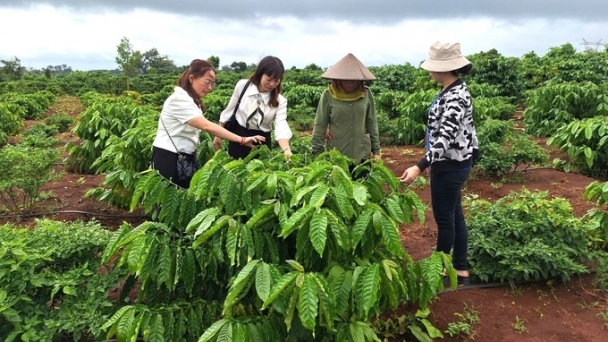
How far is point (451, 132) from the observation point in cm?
296

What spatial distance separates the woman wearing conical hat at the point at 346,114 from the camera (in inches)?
145

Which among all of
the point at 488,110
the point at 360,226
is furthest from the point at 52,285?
the point at 488,110

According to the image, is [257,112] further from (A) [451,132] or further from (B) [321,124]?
(A) [451,132]

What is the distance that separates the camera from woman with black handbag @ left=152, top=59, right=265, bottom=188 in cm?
328

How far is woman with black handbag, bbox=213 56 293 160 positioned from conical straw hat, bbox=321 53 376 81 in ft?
1.28

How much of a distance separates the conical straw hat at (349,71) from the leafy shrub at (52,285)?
73.5 inches

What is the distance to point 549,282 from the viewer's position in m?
3.40

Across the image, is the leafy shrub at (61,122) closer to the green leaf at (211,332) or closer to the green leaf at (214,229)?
the green leaf at (214,229)

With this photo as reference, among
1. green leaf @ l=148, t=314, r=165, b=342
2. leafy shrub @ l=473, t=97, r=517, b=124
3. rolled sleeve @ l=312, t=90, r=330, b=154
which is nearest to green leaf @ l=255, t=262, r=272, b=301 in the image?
green leaf @ l=148, t=314, r=165, b=342

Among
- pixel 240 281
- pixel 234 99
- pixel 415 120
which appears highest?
pixel 234 99

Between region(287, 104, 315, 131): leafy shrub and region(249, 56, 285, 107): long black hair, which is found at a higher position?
region(249, 56, 285, 107): long black hair

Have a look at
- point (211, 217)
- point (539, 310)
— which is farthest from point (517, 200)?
point (211, 217)

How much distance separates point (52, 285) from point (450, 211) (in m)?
2.29

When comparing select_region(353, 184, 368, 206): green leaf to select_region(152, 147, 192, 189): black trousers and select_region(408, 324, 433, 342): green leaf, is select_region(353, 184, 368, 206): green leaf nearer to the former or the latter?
select_region(408, 324, 433, 342): green leaf
